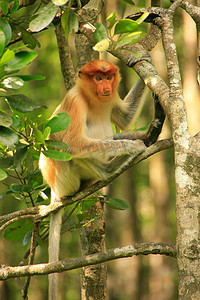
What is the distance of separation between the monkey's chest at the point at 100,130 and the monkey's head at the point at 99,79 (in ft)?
0.93

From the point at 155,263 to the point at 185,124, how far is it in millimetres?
9008

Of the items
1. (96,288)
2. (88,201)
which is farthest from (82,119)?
(96,288)

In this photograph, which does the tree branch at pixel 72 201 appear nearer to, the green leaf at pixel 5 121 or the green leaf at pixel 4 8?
the green leaf at pixel 5 121

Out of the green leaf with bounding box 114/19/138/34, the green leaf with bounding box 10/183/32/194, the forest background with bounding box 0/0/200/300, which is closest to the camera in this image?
the green leaf with bounding box 114/19/138/34

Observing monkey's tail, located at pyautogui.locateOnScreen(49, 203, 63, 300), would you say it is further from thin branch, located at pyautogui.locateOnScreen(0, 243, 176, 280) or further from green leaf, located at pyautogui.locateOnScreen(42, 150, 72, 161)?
green leaf, located at pyautogui.locateOnScreen(42, 150, 72, 161)

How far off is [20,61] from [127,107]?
2314 mm

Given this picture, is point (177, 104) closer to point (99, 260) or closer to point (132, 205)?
point (99, 260)

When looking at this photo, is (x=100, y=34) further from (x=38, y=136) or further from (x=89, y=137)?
(x=89, y=137)

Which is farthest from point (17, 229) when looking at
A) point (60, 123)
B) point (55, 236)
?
point (60, 123)

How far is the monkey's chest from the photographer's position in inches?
169

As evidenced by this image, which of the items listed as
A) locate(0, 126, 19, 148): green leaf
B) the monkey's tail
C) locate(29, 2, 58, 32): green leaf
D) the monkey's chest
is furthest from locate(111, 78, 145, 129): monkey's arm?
locate(0, 126, 19, 148): green leaf

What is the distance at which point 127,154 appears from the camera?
388 cm

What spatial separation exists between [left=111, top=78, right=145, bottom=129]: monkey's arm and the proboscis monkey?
19mm

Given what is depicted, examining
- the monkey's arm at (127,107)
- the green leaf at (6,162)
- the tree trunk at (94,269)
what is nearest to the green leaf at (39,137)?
the green leaf at (6,162)
